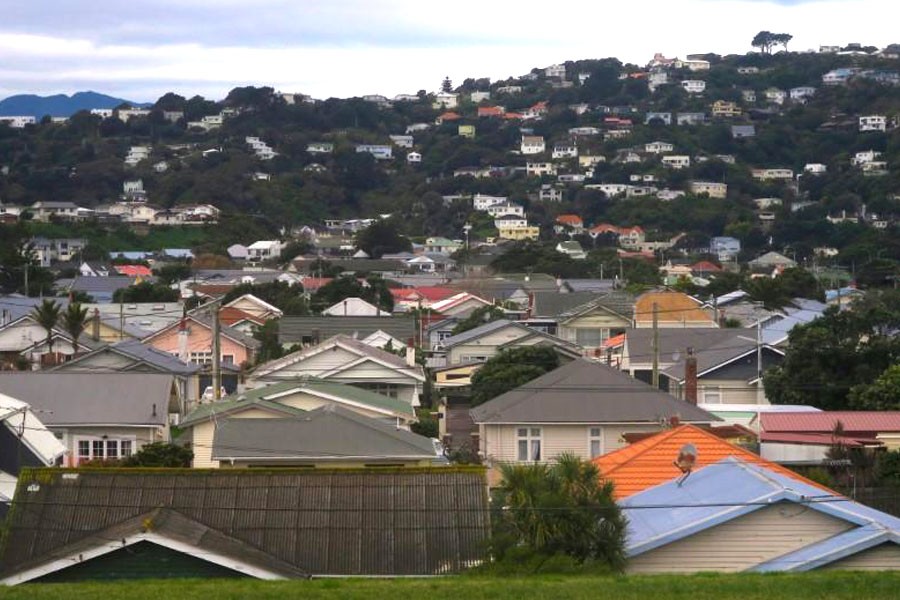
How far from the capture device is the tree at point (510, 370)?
35000 mm

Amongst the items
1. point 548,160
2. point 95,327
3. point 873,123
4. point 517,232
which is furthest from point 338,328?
point 873,123

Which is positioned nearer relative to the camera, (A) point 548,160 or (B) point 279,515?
(B) point 279,515

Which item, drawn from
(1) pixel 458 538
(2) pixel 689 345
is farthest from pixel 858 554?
(2) pixel 689 345

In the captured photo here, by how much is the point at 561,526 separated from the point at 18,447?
9.53 m

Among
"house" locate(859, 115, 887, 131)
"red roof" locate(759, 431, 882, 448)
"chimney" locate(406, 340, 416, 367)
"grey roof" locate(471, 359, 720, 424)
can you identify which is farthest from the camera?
"house" locate(859, 115, 887, 131)

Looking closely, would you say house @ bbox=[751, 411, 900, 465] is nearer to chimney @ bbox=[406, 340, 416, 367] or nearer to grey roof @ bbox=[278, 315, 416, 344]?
chimney @ bbox=[406, 340, 416, 367]

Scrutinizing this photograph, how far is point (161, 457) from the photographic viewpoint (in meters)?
24.0

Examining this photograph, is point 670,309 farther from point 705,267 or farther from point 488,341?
point 705,267

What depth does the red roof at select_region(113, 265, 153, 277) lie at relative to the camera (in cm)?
8222

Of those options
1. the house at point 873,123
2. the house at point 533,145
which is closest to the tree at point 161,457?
the house at point 873,123

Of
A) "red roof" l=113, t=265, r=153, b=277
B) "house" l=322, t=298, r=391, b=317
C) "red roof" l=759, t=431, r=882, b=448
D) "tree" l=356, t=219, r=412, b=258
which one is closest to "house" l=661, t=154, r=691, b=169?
"tree" l=356, t=219, r=412, b=258

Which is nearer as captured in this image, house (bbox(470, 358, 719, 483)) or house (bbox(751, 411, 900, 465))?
house (bbox(751, 411, 900, 465))

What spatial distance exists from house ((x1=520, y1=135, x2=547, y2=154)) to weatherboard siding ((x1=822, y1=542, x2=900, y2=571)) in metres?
150

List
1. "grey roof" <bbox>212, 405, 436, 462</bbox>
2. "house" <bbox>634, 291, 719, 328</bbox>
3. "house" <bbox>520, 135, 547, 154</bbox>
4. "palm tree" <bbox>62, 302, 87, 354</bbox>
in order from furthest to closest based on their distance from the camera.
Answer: "house" <bbox>520, 135, 547, 154</bbox> → "house" <bbox>634, 291, 719, 328</bbox> → "palm tree" <bbox>62, 302, 87, 354</bbox> → "grey roof" <bbox>212, 405, 436, 462</bbox>
